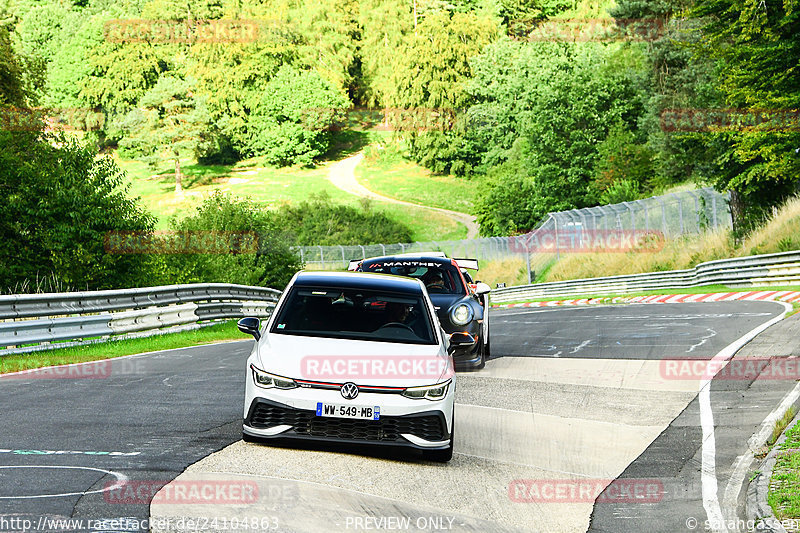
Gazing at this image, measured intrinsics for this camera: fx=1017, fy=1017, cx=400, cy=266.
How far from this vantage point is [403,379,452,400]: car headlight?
779cm

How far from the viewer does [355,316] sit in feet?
29.5

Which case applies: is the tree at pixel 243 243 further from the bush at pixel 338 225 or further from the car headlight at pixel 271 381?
the bush at pixel 338 225

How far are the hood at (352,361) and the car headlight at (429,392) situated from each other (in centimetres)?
4

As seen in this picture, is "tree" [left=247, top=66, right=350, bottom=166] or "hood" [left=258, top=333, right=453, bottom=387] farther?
"tree" [left=247, top=66, right=350, bottom=166]

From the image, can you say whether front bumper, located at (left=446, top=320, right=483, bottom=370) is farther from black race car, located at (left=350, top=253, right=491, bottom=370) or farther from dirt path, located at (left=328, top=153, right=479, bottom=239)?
dirt path, located at (left=328, top=153, right=479, bottom=239)

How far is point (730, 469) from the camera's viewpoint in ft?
25.8

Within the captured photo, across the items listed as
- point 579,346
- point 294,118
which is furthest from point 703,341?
point 294,118

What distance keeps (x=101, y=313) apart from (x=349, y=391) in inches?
509

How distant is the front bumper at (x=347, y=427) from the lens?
7695 mm

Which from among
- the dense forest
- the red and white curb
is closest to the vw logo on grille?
the red and white curb

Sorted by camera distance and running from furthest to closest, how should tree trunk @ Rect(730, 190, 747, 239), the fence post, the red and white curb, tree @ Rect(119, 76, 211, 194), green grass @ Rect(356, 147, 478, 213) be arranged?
1. tree @ Rect(119, 76, 211, 194)
2. green grass @ Rect(356, 147, 478, 213)
3. the fence post
4. tree trunk @ Rect(730, 190, 747, 239)
5. the red and white curb

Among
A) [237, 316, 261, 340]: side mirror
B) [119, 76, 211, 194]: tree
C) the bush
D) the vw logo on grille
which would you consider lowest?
the bush

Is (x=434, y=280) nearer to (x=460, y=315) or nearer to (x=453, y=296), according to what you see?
(x=453, y=296)

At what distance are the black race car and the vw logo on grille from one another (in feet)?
18.2
